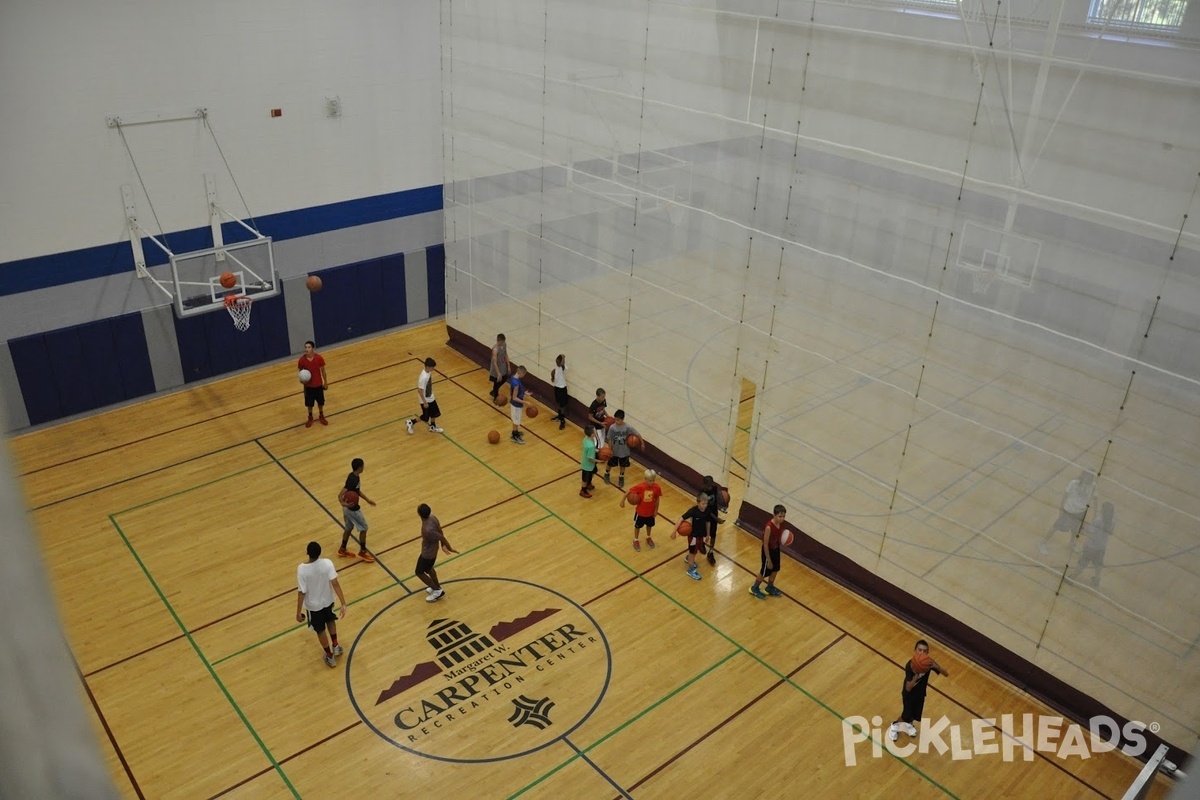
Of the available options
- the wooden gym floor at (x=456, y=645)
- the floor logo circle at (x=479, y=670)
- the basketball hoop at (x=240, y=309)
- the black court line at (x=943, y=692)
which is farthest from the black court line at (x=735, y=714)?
the basketball hoop at (x=240, y=309)

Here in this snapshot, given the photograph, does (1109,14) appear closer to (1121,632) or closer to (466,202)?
(1121,632)

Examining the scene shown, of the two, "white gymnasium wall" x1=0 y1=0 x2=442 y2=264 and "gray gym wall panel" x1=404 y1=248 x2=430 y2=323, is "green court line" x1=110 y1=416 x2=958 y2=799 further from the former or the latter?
"white gymnasium wall" x1=0 y1=0 x2=442 y2=264

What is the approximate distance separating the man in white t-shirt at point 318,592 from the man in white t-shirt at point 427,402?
5539mm

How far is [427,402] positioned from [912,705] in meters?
9.66

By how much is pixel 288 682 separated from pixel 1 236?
961 centimetres

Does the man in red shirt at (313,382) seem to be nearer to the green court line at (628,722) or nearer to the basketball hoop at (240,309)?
the basketball hoop at (240,309)

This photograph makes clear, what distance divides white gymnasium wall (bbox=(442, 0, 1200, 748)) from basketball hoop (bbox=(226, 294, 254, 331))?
5.85m

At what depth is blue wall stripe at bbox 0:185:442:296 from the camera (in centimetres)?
1617

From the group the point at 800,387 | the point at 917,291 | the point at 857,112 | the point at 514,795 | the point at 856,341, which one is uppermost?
the point at 857,112

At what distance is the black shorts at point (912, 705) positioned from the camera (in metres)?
11.2

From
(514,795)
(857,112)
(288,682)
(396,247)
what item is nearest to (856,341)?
(857,112)

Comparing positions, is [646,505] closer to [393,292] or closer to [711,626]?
[711,626]

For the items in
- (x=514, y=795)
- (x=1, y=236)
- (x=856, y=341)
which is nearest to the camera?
(x=514, y=795)

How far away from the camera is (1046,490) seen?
36.6ft
